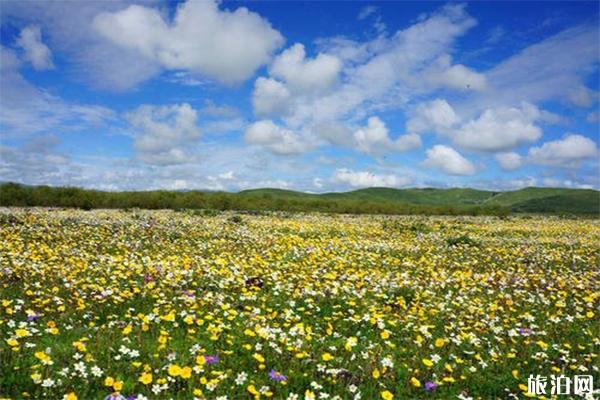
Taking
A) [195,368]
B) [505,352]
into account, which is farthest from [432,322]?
[195,368]

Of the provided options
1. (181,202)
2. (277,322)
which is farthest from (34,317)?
(181,202)

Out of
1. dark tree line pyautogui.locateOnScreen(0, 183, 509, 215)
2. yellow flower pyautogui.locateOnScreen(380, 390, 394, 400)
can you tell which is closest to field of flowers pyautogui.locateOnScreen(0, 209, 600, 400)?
yellow flower pyautogui.locateOnScreen(380, 390, 394, 400)

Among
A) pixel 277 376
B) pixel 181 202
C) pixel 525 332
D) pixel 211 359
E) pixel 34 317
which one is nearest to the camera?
pixel 277 376

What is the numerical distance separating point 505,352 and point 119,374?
5.79m

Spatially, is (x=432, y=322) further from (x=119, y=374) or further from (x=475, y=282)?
(x=119, y=374)

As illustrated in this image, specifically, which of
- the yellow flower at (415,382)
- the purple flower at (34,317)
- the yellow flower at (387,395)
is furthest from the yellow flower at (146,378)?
the yellow flower at (415,382)

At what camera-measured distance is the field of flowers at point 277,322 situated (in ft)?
18.9

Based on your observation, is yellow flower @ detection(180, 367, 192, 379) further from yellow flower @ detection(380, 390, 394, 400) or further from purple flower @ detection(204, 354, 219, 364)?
yellow flower @ detection(380, 390, 394, 400)

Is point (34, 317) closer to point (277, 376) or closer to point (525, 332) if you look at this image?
point (277, 376)

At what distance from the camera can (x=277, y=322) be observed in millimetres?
8289

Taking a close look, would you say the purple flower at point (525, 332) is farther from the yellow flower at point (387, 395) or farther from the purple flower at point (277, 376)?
the purple flower at point (277, 376)

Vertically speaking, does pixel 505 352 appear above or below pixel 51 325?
below

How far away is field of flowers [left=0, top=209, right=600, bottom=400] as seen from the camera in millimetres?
5750

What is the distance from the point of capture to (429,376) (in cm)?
655
